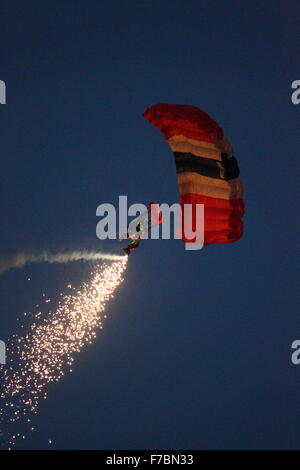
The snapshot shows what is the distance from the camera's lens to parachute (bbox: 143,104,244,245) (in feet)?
43.0

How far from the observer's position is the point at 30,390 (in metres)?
23.8

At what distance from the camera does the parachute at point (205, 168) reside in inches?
516

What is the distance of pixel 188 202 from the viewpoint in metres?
12.7

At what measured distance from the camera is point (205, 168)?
13.6 metres
